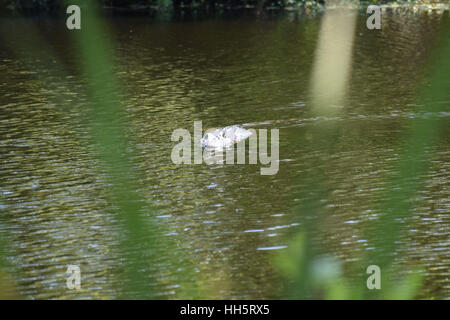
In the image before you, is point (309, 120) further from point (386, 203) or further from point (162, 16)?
point (162, 16)

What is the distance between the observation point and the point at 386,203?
1161 millimetres

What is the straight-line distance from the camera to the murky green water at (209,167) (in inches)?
189

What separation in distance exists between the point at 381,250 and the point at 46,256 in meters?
7.10

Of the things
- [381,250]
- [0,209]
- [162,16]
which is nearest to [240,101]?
[0,209]

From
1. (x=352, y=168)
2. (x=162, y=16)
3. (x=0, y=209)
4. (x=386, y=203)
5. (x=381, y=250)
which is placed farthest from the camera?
(x=162, y=16)

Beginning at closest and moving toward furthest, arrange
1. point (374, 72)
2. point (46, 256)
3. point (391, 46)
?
point (46, 256)
point (374, 72)
point (391, 46)

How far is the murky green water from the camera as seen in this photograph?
4.79 m

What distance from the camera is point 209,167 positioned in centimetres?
1189
